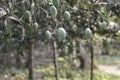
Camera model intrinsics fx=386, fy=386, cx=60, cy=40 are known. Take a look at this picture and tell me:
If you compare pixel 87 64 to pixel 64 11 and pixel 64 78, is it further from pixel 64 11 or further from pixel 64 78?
pixel 64 11

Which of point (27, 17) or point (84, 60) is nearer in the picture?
point (27, 17)

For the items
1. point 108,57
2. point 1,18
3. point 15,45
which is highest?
point 1,18

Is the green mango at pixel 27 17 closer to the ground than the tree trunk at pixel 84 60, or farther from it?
farther from it

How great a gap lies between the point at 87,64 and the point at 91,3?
7.70m

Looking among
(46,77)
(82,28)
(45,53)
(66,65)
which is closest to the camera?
(82,28)

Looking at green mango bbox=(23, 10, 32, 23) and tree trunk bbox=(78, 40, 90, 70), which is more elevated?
green mango bbox=(23, 10, 32, 23)

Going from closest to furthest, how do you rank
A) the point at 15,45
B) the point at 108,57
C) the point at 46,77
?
the point at 15,45 → the point at 46,77 → the point at 108,57

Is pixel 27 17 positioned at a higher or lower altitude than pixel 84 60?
higher

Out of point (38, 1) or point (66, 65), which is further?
point (66, 65)

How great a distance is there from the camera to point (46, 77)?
8.77m

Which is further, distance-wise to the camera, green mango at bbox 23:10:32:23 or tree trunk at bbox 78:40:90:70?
tree trunk at bbox 78:40:90:70

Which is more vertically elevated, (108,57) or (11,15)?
(11,15)

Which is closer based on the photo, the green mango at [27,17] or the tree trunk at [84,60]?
the green mango at [27,17]

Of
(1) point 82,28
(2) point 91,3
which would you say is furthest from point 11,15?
(1) point 82,28
